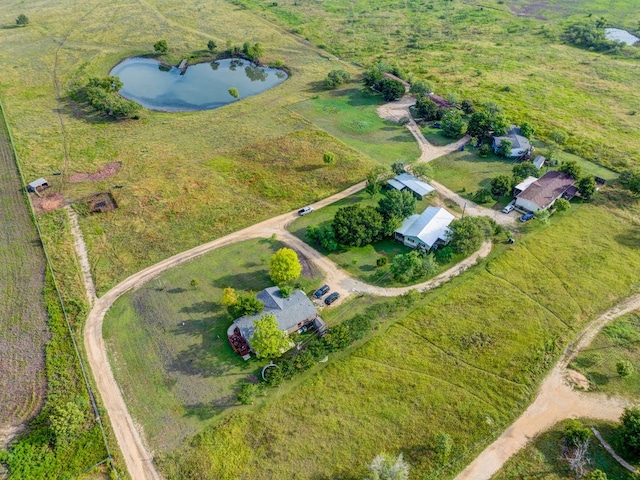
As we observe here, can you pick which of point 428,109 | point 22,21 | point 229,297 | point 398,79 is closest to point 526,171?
point 428,109

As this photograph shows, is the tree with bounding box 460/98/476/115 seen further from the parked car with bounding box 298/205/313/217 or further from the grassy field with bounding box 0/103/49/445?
the grassy field with bounding box 0/103/49/445

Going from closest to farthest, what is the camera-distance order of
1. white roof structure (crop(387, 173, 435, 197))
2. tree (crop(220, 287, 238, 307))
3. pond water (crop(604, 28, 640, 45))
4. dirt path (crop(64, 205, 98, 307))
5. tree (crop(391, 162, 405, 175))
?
tree (crop(220, 287, 238, 307)) → dirt path (crop(64, 205, 98, 307)) → white roof structure (crop(387, 173, 435, 197)) → tree (crop(391, 162, 405, 175)) → pond water (crop(604, 28, 640, 45))

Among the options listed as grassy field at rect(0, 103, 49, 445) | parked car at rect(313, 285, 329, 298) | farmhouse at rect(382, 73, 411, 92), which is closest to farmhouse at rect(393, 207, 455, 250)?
parked car at rect(313, 285, 329, 298)

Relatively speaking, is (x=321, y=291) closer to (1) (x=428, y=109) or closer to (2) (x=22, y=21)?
(1) (x=428, y=109)

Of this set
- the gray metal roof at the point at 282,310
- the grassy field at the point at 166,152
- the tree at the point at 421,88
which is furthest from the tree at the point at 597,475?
the tree at the point at 421,88

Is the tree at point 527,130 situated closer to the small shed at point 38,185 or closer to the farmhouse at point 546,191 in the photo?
the farmhouse at point 546,191

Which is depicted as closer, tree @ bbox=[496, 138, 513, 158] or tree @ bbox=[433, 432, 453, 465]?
tree @ bbox=[433, 432, 453, 465]
